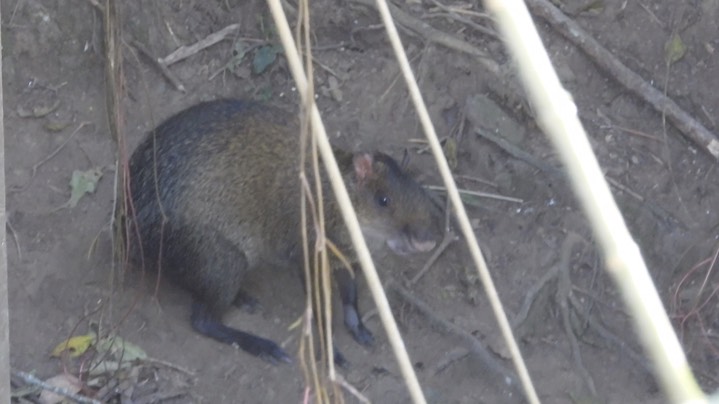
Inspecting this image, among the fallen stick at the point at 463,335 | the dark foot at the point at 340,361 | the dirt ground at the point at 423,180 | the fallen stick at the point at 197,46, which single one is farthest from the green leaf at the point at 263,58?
the dark foot at the point at 340,361

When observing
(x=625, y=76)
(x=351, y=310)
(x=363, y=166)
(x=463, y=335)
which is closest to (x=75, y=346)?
(x=351, y=310)

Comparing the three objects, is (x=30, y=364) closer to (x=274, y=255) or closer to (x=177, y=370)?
(x=177, y=370)

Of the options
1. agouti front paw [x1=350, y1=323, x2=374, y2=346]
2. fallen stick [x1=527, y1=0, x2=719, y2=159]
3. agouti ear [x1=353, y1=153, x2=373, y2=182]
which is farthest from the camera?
fallen stick [x1=527, y1=0, x2=719, y2=159]

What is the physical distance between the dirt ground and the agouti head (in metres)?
0.42

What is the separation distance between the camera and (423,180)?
235 inches

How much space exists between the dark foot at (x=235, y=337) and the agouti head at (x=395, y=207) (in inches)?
27.2

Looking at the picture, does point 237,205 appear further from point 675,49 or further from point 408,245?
point 675,49

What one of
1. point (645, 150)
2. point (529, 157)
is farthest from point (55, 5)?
point (645, 150)

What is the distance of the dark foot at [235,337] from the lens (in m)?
5.15

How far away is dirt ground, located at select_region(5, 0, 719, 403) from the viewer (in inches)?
202

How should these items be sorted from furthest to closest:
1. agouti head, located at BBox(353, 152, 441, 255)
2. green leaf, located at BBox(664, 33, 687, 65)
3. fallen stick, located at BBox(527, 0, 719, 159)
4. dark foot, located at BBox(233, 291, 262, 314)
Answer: green leaf, located at BBox(664, 33, 687, 65) → fallen stick, located at BBox(527, 0, 719, 159) → dark foot, located at BBox(233, 291, 262, 314) → agouti head, located at BBox(353, 152, 441, 255)

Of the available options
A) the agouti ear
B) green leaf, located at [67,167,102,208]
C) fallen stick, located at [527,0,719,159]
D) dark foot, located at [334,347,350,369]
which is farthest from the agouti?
fallen stick, located at [527,0,719,159]

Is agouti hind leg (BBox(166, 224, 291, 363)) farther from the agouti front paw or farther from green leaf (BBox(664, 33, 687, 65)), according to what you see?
green leaf (BBox(664, 33, 687, 65))

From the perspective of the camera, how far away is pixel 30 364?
487 centimetres
